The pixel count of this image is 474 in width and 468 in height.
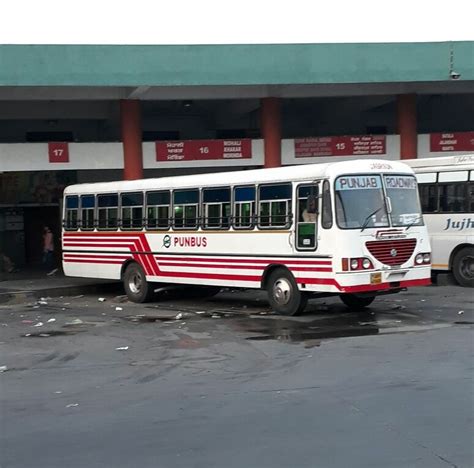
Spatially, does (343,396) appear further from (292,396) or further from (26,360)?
(26,360)

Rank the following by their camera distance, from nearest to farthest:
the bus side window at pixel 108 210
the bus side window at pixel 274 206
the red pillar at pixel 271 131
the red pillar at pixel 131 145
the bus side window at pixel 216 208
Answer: the bus side window at pixel 274 206
the bus side window at pixel 216 208
the bus side window at pixel 108 210
the red pillar at pixel 131 145
the red pillar at pixel 271 131

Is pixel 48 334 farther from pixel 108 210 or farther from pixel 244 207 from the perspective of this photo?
pixel 108 210

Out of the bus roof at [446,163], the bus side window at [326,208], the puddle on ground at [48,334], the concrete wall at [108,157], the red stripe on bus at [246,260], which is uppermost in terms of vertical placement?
the concrete wall at [108,157]

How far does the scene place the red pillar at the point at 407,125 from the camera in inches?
930

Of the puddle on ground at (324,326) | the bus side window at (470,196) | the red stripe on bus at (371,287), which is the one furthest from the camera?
the bus side window at (470,196)

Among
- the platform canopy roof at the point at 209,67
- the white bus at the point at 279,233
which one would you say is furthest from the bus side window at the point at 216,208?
the platform canopy roof at the point at 209,67

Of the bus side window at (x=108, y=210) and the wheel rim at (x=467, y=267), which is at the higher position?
the bus side window at (x=108, y=210)

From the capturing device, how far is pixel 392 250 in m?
13.1

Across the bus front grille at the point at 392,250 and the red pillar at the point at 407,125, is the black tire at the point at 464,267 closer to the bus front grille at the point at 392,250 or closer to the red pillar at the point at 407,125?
the bus front grille at the point at 392,250

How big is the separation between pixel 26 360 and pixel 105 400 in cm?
285

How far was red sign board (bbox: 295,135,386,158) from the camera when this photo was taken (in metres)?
23.1

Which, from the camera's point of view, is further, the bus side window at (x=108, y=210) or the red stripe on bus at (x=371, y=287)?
the bus side window at (x=108, y=210)

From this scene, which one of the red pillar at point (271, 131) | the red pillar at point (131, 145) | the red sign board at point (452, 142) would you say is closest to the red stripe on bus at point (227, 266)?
the red pillar at point (131, 145)

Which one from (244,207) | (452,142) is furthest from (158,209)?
(452,142)
